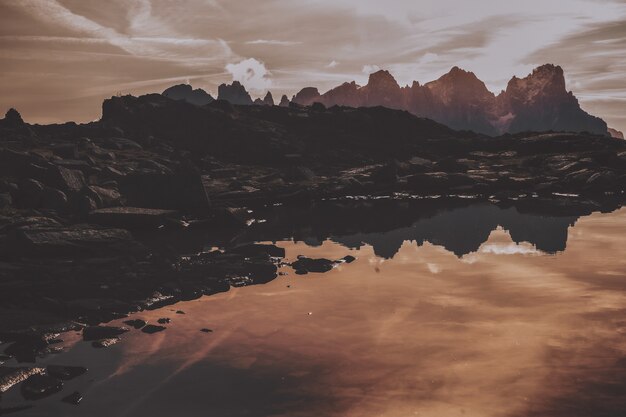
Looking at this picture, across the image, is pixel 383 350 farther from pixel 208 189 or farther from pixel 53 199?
pixel 208 189

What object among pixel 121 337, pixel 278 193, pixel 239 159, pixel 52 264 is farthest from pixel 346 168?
pixel 121 337

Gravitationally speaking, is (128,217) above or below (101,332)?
above

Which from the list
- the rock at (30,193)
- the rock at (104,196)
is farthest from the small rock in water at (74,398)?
the rock at (30,193)

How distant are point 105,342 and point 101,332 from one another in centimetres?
89

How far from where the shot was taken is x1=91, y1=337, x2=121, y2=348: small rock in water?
1778cm

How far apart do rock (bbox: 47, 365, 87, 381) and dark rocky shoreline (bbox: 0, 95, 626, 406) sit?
1.78 metres

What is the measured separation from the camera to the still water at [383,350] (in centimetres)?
1338

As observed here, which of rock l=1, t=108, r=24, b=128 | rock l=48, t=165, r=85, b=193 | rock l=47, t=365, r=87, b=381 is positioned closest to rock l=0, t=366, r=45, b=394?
rock l=47, t=365, r=87, b=381

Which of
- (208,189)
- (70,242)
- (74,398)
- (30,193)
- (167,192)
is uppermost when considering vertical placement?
(30,193)

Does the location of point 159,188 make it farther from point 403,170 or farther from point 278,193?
point 403,170

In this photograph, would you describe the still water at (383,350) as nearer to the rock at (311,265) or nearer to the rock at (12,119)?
the rock at (311,265)

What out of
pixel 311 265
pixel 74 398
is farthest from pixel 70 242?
pixel 74 398

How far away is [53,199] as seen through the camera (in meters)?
46.9

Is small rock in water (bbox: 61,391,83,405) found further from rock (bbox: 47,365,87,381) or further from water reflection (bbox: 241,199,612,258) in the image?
water reflection (bbox: 241,199,612,258)
